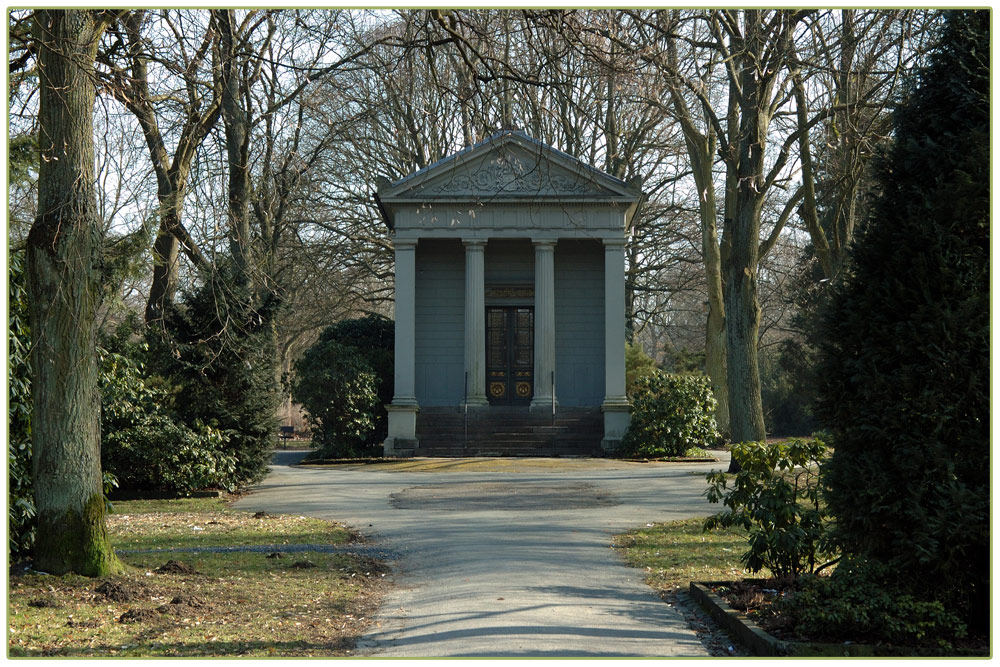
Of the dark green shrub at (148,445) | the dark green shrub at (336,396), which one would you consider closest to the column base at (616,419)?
the dark green shrub at (336,396)

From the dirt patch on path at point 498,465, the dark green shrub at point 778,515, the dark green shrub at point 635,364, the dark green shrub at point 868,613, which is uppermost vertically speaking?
the dark green shrub at point 635,364

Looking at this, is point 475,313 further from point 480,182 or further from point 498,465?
point 498,465

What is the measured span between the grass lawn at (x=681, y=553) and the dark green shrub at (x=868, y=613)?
2.11 metres

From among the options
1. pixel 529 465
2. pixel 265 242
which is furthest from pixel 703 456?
pixel 265 242

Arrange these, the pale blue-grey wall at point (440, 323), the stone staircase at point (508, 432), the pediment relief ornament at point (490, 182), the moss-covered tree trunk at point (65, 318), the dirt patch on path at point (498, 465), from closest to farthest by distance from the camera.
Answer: the moss-covered tree trunk at point (65, 318) < the dirt patch on path at point (498, 465) < the stone staircase at point (508, 432) < the pediment relief ornament at point (490, 182) < the pale blue-grey wall at point (440, 323)

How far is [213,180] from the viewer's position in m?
12.0

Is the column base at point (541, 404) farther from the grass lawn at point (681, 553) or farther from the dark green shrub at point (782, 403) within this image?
the dark green shrub at point (782, 403)

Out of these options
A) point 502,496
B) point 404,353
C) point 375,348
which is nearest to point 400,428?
point 404,353

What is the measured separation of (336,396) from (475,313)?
4556mm

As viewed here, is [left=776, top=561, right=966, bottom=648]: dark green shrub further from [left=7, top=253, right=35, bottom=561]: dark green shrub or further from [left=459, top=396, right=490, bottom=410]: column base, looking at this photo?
[left=459, top=396, right=490, bottom=410]: column base

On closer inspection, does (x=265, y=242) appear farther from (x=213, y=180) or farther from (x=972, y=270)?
(x=972, y=270)

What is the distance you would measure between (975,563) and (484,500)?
943 cm

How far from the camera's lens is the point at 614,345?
24.8 meters

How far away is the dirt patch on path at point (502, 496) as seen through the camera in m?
13.7
